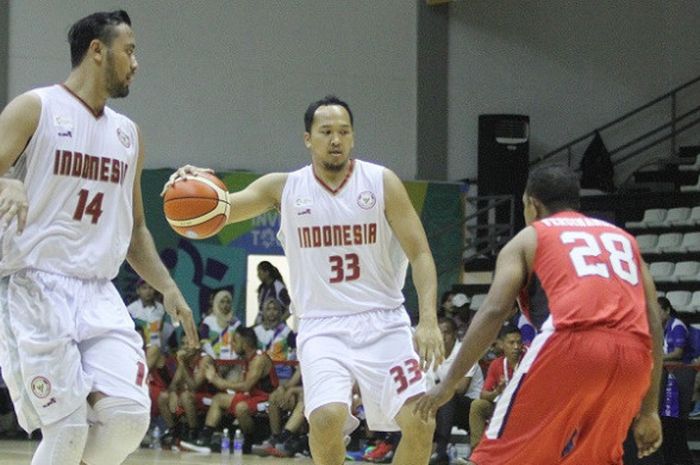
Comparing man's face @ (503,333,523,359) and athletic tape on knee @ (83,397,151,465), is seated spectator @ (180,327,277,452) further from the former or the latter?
athletic tape on knee @ (83,397,151,465)

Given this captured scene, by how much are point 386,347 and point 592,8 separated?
16.4m

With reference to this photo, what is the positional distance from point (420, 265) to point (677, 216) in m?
12.2

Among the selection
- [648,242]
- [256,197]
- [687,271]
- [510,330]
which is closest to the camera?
[256,197]

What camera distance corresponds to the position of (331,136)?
7.45 metres

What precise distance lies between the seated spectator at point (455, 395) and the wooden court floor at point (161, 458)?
1366 mm

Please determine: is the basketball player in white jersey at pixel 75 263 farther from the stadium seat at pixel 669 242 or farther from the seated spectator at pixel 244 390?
the stadium seat at pixel 669 242

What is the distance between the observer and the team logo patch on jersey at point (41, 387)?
5.28m

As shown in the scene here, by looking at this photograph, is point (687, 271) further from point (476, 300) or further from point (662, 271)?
point (476, 300)

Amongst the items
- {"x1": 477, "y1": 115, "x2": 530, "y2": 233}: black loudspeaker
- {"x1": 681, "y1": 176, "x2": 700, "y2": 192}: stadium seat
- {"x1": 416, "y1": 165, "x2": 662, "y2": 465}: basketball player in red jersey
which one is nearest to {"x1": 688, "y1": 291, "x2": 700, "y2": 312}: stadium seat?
{"x1": 681, "y1": 176, "x2": 700, "y2": 192}: stadium seat

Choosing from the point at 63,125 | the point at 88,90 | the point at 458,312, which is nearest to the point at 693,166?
the point at 458,312

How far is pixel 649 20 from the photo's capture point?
72.6ft

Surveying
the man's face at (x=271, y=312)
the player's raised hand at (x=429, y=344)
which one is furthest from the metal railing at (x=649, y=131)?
the player's raised hand at (x=429, y=344)

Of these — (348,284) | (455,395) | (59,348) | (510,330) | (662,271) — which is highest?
(348,284)

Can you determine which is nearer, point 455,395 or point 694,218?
point 455,395
